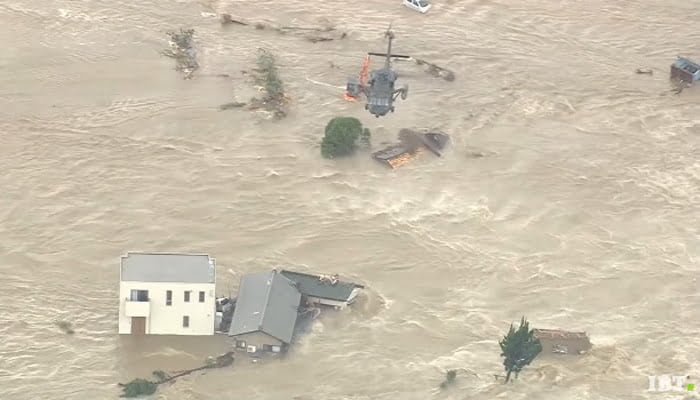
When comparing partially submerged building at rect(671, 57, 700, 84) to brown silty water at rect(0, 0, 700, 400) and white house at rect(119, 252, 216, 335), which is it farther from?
white house at rect(119, 252, 216, 335)

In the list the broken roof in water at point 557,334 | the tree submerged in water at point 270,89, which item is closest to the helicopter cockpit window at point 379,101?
the tree submerged in water at point 270,89

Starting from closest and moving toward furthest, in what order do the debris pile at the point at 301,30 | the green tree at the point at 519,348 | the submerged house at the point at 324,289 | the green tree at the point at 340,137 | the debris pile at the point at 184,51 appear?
the green tree at the point at 519,348 → the submerged house at the point at 324,289 → the green tree at the point at 340,137 → the debris pile at the point at 184,51 → the debris pile at the point at 301,30

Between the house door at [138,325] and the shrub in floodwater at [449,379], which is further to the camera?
the house door at [138,325]

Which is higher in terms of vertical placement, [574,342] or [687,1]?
[687,1]

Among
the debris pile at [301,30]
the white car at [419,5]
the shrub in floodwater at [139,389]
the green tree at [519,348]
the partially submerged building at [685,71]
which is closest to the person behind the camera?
the green tree at [519,348]

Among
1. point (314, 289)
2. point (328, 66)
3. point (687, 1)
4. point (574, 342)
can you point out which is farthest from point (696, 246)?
point (687, 1)

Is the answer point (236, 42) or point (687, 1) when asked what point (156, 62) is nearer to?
point (236, 42)

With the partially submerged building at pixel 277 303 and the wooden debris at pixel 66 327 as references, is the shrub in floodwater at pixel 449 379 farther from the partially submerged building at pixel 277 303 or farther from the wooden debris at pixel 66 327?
the wooden debris at pixel 66 327
